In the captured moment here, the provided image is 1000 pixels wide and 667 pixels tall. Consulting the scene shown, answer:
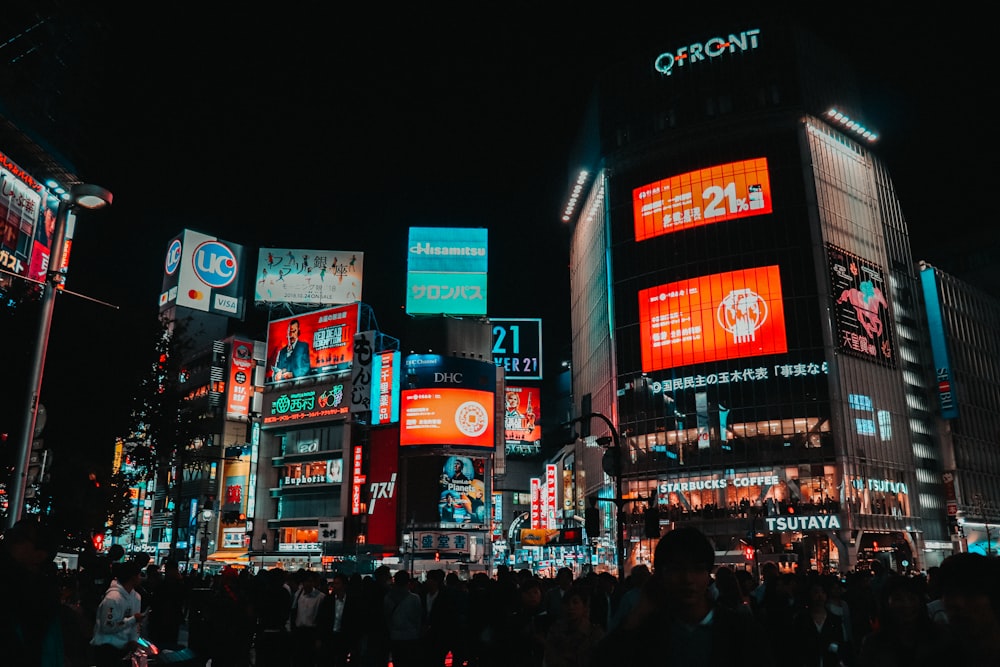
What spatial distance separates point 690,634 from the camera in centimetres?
357

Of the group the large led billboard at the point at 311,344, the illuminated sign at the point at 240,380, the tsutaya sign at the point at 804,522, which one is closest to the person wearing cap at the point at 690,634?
the tsutaya sign at the point at 804,522

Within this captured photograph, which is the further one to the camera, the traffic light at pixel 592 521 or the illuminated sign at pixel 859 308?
the illuminated sign at pixel 859 308

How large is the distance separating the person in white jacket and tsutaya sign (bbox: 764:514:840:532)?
56324 millimetres

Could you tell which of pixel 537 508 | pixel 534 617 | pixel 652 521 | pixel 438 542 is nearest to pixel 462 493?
pixel 438 542

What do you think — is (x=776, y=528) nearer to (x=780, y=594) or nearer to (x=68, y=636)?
(x=780, y=594)

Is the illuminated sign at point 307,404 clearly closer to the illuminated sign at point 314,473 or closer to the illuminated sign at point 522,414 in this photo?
the illuminated sign at point 314,473

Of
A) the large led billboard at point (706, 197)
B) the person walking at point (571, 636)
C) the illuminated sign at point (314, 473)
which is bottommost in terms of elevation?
the person walking at point (571, 636)

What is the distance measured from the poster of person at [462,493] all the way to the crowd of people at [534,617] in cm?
4851

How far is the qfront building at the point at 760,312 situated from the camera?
6244 centimetres

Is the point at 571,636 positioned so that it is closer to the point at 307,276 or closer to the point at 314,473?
the point at 314,473

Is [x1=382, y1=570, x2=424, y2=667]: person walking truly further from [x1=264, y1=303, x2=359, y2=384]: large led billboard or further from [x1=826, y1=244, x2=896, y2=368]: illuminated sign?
[x1=264, y1=303, x2=359, y2=384]: large led billboard

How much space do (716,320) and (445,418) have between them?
2448 cm

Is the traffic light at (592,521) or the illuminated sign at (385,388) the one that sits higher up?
Result: the illuminated sign at (385,388)

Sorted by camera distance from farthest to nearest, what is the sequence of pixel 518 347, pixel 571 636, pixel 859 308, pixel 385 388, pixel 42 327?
pixel 518 347 < pixel 385 388 < pixel 859 308 < pixel 42 327 < pixel 571 636
